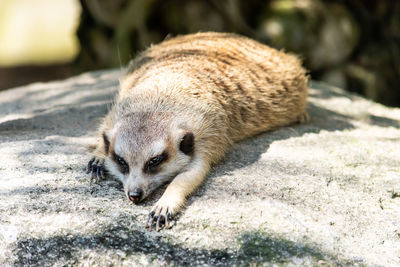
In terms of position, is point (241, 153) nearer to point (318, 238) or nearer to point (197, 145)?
point (197, 145)

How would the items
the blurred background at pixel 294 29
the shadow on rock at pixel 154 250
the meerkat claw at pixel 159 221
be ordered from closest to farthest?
the shadow on rock at pixel 154 250 → the meerkat claw at pixel 159 221 → the blurred background at pixel 294 29

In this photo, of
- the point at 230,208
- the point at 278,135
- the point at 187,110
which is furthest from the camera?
the point at 278,135

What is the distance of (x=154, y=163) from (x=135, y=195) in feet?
1.04

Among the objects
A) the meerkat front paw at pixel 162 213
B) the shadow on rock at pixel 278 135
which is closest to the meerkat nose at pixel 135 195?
the meerkat front paw at pixel 162 213

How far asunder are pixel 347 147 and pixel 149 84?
1718 millimetres

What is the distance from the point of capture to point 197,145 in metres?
3.43

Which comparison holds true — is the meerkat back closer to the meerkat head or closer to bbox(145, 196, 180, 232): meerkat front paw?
the meerkat head

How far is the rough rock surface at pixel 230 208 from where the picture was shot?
2504 millimetres

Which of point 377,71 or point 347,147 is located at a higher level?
point 347,147

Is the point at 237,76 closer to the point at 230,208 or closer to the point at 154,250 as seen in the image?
the point at 230,208

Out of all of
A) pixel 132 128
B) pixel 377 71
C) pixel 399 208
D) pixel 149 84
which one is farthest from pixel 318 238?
pixel 377 71

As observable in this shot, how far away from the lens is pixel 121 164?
3.17 m

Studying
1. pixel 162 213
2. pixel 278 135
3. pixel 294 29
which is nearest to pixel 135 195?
pixel 162 213

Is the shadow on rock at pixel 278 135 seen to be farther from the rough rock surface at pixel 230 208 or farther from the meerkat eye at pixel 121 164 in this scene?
the meerkat eye at pixel 121 164
